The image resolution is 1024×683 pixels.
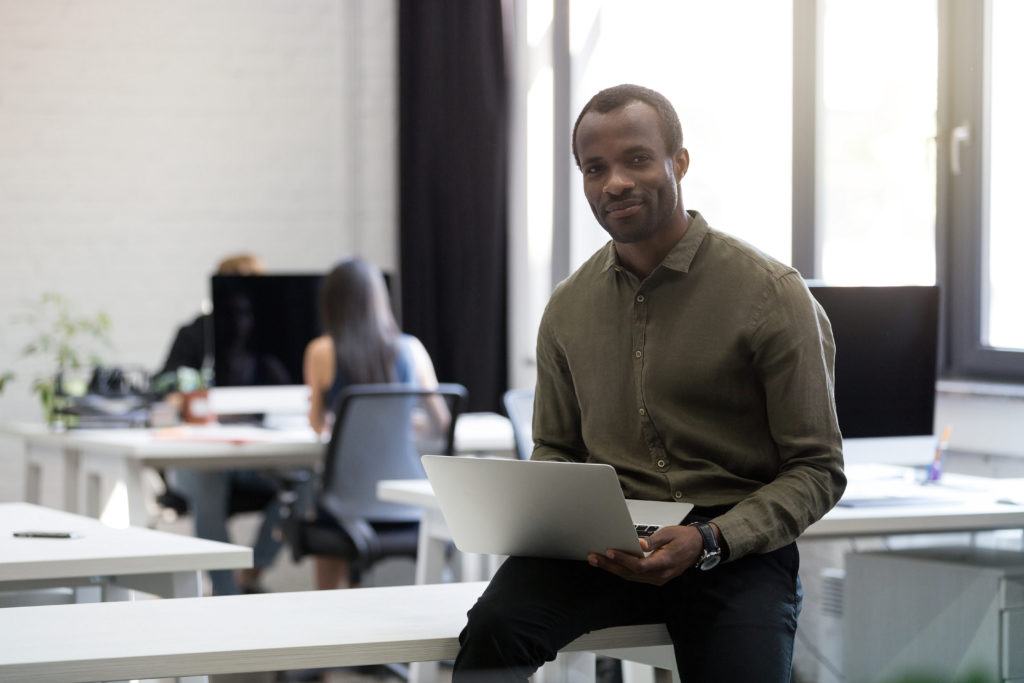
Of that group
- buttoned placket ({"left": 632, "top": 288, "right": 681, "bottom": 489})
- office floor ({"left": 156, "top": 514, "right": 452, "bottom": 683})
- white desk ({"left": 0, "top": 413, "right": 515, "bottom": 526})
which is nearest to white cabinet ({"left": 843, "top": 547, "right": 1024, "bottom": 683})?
buttoned placket ({"left": 632, "top": 288, "right": 681, "bottom": 489})

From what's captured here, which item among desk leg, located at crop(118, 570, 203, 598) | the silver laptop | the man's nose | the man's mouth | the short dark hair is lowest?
desk leg, located at crop(118, 570, 203, 598)

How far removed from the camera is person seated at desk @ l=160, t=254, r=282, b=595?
4.10 m

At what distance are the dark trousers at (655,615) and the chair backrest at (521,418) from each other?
131 cm

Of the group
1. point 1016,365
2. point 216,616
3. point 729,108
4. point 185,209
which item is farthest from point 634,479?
point 185,209

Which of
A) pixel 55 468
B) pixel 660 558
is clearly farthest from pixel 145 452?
pixel 660 558

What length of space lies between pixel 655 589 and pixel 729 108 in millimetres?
2951

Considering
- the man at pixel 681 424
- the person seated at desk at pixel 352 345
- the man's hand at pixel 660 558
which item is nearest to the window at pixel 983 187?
the person seated at desk at pixel 352 345

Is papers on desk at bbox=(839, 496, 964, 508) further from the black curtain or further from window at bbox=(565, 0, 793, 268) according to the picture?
the black curtain

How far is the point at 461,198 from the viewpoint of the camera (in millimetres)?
5559

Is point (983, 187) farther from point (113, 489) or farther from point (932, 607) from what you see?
point (113, 489)

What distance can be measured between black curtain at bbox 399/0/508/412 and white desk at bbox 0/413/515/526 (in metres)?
1.39

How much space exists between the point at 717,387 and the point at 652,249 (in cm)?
22

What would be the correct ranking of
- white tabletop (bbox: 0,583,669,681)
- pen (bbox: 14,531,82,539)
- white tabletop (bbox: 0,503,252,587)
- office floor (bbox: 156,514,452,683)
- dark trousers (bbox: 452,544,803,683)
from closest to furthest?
white tabletop (bbox: 0,583,669,681)
dark trousers (bbox: 452,544,803,683)
white tabletop (bbox: 0,503,252,587)
pen (bbox: 14,531,82,539)
office floor (bbox: 156,514,452,683)

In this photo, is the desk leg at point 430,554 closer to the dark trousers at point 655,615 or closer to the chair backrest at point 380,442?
the chair backrest at point 380,442
